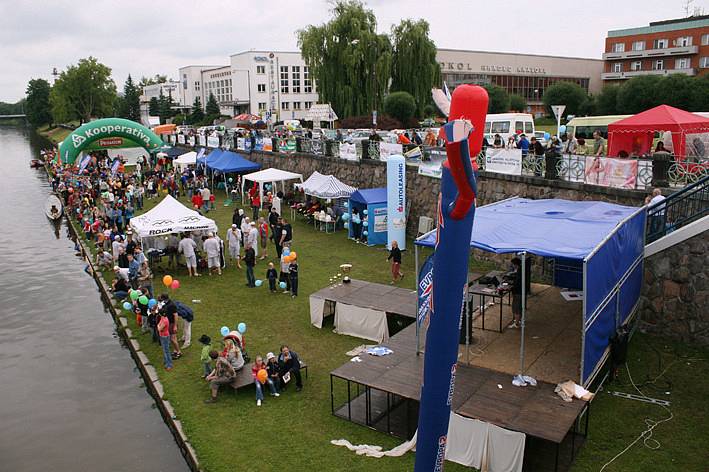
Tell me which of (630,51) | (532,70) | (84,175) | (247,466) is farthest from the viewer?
(532,70)

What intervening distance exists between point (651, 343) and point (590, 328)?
4.18 meters

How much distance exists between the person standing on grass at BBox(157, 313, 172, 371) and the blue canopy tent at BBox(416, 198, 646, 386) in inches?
214

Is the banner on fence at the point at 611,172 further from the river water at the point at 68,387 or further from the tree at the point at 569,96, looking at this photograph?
the tree at the point at 569,96

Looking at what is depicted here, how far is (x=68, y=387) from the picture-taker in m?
12.0

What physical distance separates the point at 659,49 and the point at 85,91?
94344 mm

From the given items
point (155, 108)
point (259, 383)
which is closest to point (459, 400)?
point (259, 383)

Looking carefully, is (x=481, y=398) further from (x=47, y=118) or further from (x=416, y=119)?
(x=47, y=118)

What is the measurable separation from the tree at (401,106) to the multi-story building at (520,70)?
3391 centimetres

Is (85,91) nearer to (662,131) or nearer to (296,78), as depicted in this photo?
(296,78)

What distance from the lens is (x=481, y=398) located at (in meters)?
8.71

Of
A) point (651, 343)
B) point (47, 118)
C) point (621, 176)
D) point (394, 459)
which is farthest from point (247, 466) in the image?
point (47, 118)

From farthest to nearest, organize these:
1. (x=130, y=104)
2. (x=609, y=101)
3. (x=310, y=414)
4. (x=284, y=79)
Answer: (x=130, y=104), (x=284, y=79), (x=609, y=101), (x=310, y=414)

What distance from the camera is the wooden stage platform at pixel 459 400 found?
802 cm

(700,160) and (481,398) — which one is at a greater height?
(700,160)
